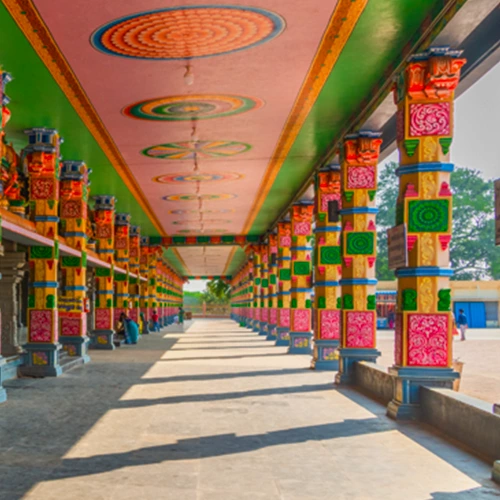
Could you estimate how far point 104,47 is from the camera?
6773mm

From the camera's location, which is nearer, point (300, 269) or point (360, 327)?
point (360, 327)

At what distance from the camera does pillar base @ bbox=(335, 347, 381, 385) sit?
33.1 feet

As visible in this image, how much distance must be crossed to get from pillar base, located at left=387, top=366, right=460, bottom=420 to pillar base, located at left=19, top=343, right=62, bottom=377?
6376 mm

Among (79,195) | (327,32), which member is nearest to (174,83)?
(327,32)

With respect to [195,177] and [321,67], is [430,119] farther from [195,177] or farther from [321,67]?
[195,177]

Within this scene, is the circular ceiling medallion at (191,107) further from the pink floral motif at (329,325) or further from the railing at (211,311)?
the railing at (211,311)

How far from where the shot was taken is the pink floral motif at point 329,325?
12.5m

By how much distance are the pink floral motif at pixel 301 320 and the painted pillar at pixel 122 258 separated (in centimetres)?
620

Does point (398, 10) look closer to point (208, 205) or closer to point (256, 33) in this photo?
point (256, 33)

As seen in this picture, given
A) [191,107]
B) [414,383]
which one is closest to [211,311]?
[191,107]

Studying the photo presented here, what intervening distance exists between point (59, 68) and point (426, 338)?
5059mm

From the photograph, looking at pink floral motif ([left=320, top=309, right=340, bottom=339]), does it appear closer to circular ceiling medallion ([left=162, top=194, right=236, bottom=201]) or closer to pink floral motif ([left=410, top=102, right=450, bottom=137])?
circular ceiling medallion ([left=162, top=194, right=236, bottom=201])

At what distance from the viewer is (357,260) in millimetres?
10242

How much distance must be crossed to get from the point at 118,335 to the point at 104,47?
15418 mm
